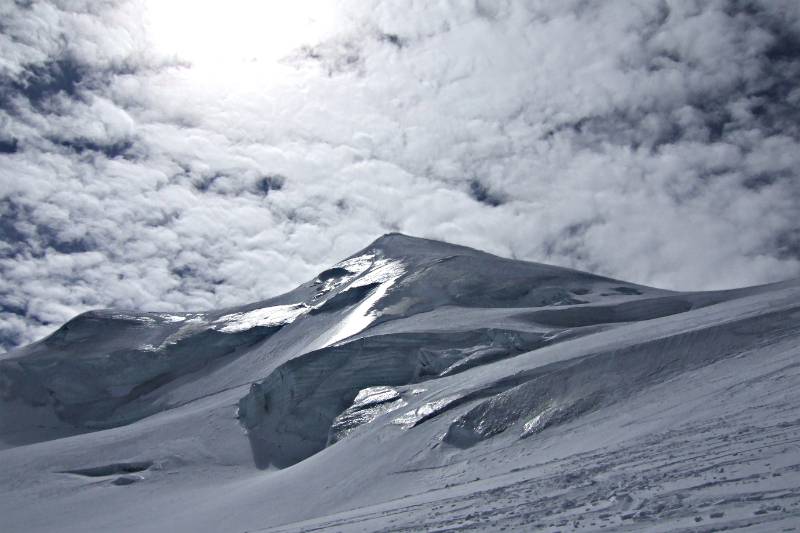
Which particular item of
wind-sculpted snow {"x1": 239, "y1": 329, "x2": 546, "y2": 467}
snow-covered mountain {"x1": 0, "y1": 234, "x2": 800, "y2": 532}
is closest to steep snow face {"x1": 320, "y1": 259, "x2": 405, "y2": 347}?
snow-covered mountain {"x1": 0, "y1": 234, "x2": 800, "y2": 532}

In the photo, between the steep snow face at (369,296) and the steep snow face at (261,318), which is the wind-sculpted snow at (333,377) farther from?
the steep snow face at (261,318)

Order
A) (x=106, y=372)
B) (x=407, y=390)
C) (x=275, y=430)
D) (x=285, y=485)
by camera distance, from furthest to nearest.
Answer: (x=106, y=372)
(x=275, y=430)
(x=407, y=390)
(x=285, y=485)

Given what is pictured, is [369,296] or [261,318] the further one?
[261,318]

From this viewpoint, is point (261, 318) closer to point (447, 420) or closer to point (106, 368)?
point (106, 368)

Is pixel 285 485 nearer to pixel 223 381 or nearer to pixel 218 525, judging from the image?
pixel 218 525

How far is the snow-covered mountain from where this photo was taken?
10680 mm

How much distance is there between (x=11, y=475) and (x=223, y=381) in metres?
16.7

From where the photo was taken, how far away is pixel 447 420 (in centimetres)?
2039

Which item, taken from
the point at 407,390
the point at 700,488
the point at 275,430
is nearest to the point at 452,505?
the point at 700,488

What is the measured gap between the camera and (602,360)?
819 inches

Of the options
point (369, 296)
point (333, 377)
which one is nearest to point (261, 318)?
point (369, 296)

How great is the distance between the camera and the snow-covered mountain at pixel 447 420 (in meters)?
10.7

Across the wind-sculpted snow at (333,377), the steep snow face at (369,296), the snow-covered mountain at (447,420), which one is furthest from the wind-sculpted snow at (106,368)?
the wind-sculpted snow at (333,377)

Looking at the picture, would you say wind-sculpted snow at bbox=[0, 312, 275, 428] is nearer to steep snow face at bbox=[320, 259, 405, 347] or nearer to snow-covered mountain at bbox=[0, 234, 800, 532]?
snow-covered mountain at bbox=[0, 234, 800, 532]
